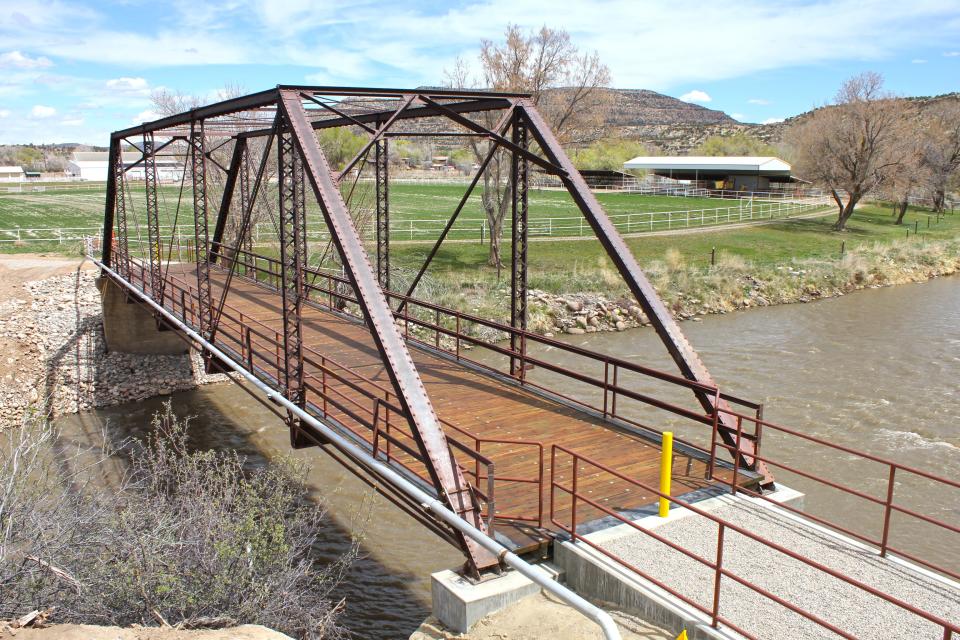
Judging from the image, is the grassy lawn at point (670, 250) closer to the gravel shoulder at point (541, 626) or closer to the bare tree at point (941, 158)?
the bare tree at point (941, 158)

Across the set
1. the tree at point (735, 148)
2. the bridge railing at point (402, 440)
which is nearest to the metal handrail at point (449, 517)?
the bridge railing at point (402, 440)

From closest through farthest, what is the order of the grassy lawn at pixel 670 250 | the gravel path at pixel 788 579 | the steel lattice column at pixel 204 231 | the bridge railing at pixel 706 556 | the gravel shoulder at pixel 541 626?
the bridge railing at pixel 706 556 → the gravel path at pixel 788 579 → the gravel shoulder at pixel 541 626 → the steel lattice column at pixel 204 231 → the grassy lawn at pixel 670 250

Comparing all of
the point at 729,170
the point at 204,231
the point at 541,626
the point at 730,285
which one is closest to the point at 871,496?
the point at 541,626

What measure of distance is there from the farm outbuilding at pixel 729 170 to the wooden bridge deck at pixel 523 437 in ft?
277

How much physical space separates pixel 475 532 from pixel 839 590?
3.46m

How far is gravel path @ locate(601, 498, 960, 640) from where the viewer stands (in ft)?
21.8

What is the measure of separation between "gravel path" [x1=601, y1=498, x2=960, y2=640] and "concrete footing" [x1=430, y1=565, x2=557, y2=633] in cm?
102

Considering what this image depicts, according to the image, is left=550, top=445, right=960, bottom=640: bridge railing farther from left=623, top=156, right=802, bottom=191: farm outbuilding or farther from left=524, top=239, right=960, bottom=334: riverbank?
left=623, top=156, right=802, bottom=191: farm outbuilding

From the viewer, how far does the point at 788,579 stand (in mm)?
7355

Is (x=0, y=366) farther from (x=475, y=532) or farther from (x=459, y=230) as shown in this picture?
(x=459, y=230)

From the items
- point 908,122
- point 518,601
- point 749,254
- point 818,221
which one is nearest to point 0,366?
point 518,601

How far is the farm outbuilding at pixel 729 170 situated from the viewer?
300ft

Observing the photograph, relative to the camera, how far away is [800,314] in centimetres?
3192

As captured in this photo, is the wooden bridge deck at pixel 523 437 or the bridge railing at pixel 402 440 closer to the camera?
the bridge railing at pixel 402 440
